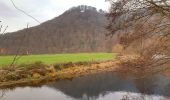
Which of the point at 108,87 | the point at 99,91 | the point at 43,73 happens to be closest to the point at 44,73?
the point at 43,73

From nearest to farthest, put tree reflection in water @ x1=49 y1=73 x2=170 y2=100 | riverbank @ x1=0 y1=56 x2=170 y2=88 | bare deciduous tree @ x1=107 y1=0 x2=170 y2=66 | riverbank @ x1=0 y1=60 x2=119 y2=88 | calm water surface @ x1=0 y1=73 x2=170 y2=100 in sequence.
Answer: bare deciduous tree @ x1=107 y1=0 x2=170 y2=66
calm water surface @ x1=0 y1=73 x2=170 y2=100
tree reflection in water @ x1=49 y1=73 x2=170 y2=100
riverbank @ x1=0 y1=56 x2=170 y2=88
riverbank @ x1=0 y1=60 x2=119 y2=88

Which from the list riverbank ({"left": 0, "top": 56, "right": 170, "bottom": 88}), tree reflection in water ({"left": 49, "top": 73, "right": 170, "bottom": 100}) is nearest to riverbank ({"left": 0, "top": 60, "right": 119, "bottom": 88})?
riverbank ({"left": 0, "top": 56, "right": 170, "bottom": 88})

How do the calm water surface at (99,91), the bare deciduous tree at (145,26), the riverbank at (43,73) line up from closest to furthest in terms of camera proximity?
the bare deciduous tree at (145,26), the calm water surface at (99,91), the riverbank at (43,73)

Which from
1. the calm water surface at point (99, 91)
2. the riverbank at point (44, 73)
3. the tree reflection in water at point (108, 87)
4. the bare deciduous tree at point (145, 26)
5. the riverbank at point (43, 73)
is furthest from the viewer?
the riverbank at point (43, 73)

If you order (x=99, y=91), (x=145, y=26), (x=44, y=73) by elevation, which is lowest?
(x=99, y=91)

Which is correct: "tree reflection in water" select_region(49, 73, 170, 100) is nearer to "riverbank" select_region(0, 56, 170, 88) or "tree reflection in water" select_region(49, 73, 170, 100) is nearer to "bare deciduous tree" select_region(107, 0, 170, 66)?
"riverbank" select_region(0, 56, 170, 88)

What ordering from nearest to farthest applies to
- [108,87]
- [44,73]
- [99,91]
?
[99,91], [108,87], [44,73]

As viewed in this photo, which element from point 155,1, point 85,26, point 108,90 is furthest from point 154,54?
point 85,26

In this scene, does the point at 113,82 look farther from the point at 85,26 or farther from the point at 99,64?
the point at 85,26

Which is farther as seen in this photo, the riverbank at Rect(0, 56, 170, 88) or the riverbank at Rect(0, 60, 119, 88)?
the riverbank at Rect(0, 60, 119, 88)

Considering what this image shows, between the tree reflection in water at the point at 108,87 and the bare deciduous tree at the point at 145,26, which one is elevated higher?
the bare deciduous tree at the point at 145,26

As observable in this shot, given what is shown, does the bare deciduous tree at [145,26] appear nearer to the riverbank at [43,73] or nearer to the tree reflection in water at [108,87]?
the tree reflection in water at [108,87]

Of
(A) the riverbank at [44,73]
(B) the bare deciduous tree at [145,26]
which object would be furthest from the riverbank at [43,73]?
(B) the bare deciduous tree at [145,26]

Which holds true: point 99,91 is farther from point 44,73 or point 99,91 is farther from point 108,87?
point 44,73
